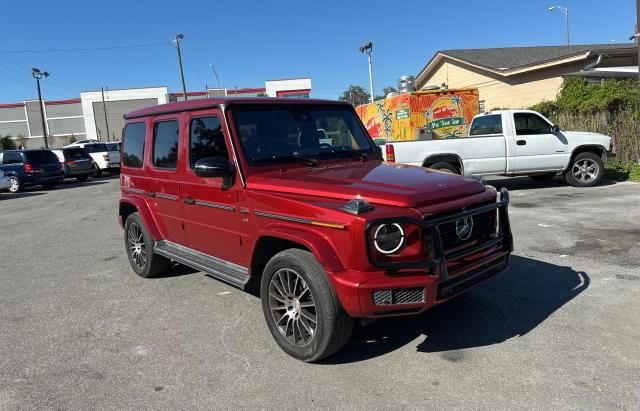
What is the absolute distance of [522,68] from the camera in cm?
2023

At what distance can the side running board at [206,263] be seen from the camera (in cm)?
405

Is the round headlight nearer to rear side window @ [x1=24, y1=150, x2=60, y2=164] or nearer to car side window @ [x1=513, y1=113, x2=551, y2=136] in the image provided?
car side window @ [x1=513, y1=113, x2=551, y2=136]

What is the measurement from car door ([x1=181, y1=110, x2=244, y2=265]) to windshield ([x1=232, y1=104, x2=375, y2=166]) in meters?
0.23

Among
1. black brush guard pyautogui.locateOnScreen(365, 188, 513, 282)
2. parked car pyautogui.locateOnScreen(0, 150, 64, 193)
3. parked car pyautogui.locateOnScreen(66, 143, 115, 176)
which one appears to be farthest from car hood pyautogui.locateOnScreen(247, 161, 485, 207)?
parked car pyautogui.locateOnScreen(66, 143, 115, 176)

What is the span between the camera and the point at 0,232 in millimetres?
9930

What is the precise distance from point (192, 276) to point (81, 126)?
86415mm

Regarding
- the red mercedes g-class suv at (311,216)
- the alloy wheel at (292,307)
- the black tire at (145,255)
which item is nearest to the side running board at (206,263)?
the red mercedes g-class suv at (311,216)

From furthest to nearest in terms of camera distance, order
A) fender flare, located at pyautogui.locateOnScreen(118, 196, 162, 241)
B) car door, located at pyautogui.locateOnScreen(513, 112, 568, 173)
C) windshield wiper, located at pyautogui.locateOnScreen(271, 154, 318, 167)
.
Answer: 1. car door, located at pyautogui.locateOnScreen(513, 112, 568, 173)
2. fender flare, located at pyautogui.locateOnScreen(118, 196, 162, 241)
3. windshield wiper, located at pyautogui.locateOnScreen(271, 154, 318, 167)

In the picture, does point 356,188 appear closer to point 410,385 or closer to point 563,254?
point 410,385

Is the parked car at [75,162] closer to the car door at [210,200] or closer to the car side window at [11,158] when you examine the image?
the car side window at [11,158]

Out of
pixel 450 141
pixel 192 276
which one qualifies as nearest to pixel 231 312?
pixel 192 276

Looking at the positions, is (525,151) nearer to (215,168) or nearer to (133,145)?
(133,145)

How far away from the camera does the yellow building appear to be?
706 inches

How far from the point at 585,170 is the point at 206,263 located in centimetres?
997
